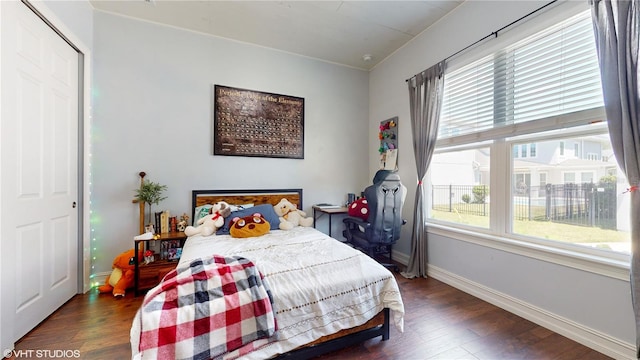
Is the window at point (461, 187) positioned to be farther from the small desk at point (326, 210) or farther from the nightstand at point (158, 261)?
the nightstand at point (158, 261)

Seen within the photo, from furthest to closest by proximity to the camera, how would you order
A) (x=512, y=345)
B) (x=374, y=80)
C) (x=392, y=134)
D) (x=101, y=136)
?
1. (x=374, y=80)
2. (x=392, y=134)
3. (x=101, y=136)
4. (x=512, y=345)

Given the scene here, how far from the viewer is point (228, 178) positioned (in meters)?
3.25

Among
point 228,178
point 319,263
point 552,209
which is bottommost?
point 319,263

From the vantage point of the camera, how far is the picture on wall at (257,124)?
317cm

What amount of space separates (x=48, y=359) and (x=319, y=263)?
189 cm

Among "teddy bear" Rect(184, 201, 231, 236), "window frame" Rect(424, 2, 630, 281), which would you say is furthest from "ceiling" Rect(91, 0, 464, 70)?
"teddy bear" Rect(184, 201, 231, 236)

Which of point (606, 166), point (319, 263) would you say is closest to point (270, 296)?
point (319, 263)

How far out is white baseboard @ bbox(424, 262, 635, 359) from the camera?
1.59 meters

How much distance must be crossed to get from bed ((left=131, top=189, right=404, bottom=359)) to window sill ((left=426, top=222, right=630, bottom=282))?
1.26 metres

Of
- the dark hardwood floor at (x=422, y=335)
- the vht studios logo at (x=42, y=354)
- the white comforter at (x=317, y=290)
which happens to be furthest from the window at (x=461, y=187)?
the vht studios logo at (x=42, y=354)

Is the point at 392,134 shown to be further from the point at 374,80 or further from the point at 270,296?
the point at 270,296

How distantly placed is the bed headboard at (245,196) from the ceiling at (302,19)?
2.09 metres

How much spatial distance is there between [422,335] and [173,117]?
11.4 feet

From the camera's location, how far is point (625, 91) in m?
1.51
